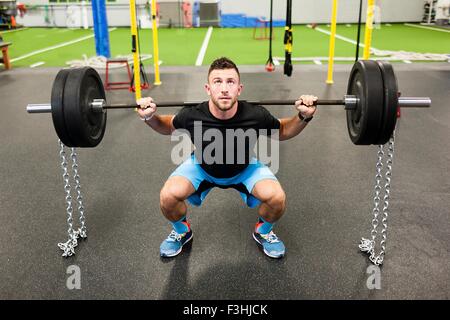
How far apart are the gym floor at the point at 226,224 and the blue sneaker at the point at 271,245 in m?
0.04

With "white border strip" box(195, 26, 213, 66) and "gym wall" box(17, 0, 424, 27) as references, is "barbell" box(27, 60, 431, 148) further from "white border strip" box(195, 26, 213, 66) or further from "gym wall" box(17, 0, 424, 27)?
"gym wall" box(17, 0, 424, 27)

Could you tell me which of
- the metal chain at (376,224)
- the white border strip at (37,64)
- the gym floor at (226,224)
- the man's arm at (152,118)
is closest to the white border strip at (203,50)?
the white border strip at (37,64)

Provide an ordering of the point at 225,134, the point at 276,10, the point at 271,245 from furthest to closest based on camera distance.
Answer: the point at 276,10 < the point at 271,245 < the point at 225,134

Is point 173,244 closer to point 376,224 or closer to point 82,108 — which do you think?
point 82,108

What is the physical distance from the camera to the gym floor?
1.54m

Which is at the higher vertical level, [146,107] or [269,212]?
[146,107]

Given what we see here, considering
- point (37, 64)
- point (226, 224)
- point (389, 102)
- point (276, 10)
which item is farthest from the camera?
point (276, 10)

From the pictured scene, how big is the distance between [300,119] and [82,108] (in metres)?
0.85

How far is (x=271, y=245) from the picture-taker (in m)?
1.73

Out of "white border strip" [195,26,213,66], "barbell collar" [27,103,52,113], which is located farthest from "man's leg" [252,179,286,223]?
"white border strip" [195,26,213,66]

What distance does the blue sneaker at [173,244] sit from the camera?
5.63ft

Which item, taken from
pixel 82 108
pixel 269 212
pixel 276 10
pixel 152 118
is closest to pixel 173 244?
pixel 269 212

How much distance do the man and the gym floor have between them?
0.15 meters

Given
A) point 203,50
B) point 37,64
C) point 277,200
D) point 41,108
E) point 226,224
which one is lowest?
point 226,224
